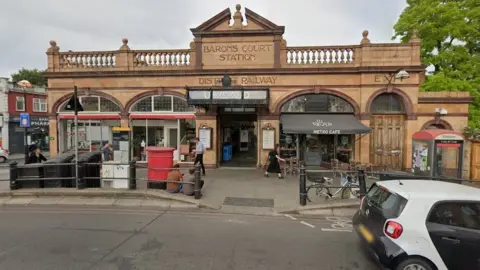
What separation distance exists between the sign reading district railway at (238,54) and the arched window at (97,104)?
18.4ft

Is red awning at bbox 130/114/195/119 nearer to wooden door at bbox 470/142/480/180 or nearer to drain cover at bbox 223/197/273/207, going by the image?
drain cover at bbox 223/197/273/207

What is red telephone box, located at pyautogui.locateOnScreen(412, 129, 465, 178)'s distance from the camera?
10023 millimetres

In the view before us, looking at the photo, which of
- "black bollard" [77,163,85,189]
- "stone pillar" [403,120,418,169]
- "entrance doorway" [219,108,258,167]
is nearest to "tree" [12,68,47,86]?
"entrance doorway" [219,108,258,167]

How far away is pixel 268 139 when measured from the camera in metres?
13.0

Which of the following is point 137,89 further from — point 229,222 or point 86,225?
point 229,222

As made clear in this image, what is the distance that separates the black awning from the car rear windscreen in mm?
7113

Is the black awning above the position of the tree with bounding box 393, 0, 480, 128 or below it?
below

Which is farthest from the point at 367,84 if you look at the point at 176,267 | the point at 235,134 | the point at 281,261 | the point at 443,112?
the point at 176,267

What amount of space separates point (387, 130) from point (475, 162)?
3691 millimetres

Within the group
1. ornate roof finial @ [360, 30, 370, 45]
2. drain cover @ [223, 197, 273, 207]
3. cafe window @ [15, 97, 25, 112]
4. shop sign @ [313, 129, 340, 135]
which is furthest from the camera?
cafe window @ [15, 97, 25, 112]

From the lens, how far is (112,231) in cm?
554

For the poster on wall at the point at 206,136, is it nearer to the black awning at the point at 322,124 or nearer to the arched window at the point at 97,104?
the black awning at the point at 322,124

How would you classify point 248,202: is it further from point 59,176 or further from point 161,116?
point 161,116

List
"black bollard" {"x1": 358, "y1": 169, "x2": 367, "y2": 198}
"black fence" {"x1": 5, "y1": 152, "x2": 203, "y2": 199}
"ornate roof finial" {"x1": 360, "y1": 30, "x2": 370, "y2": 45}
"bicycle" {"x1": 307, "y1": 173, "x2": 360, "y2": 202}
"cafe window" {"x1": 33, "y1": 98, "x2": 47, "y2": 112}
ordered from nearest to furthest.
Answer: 1. "black bollard" {"x1": 358, "y1": 169, "x2": 367, "y2": 198}
2. "bicycle" {"x1": 307, "y1": 173, "x2": 360, "y2": 202}
3. "black fence" {"x1": 5, "y1": 152, "x2": 203, "y2": 199}
4. "ornate roof finial" {"x1": 360, "y1": 30, "x2": 370, "y2": 45}
5. "cafe window" {"x1": 33, "y1": 98, "x2": 47, "y2": 112}
